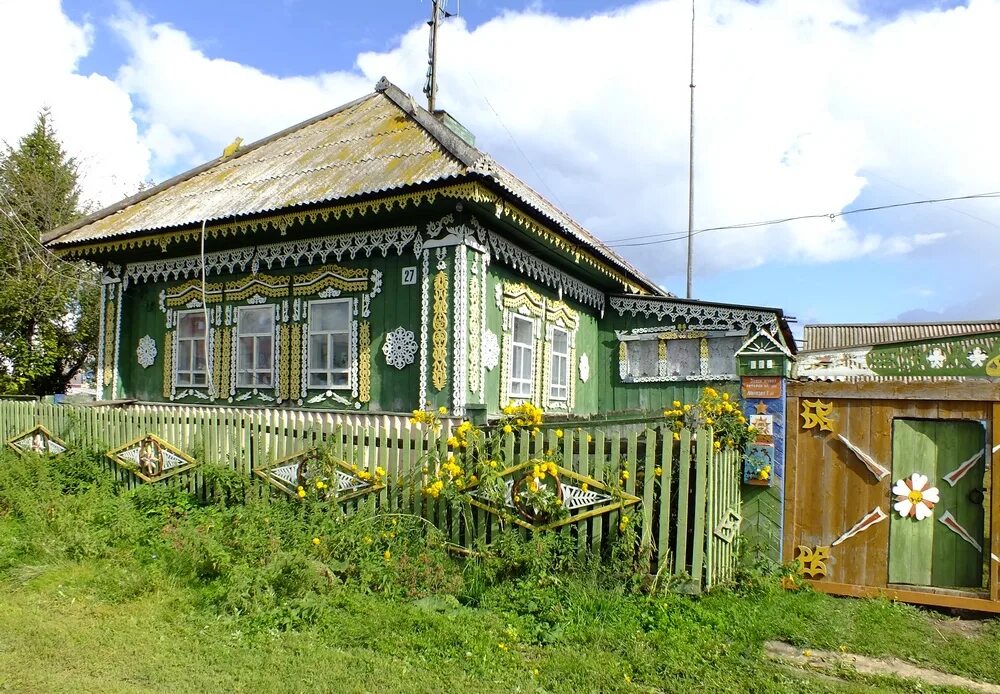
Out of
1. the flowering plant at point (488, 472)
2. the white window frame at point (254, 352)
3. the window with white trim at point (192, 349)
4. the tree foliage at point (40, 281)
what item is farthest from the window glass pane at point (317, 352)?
the tree foliage at point (40, 281)

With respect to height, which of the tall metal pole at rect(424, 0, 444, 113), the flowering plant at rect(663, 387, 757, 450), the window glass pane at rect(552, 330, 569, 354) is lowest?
the flowering plant at rect(663, 387, 757, 450)

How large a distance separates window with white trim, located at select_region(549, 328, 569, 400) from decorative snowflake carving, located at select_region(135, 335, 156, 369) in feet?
22.1

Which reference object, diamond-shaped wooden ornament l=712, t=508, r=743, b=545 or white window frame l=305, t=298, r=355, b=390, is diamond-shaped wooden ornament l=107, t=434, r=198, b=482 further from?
diamond-shaped wooden ornament l=712, t=508, r=743, b=545

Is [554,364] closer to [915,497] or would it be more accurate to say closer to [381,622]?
[915,497]

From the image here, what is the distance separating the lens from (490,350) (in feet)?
30.3

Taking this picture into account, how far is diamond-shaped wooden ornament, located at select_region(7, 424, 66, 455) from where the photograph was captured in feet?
29.3

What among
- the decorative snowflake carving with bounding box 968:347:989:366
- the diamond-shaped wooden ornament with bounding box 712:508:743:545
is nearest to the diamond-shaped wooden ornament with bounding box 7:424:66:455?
the diamond-shaped wooden ornament with bounding box 712:508:743:545

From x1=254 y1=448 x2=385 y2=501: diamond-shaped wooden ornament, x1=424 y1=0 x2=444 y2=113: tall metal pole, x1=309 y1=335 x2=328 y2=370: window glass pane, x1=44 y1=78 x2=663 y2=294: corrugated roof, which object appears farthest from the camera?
x1=424 y1=0 x2=444 y2=113: tall metal pole

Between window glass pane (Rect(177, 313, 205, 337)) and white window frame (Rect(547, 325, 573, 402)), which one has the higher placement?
window glass pane (Rect(177, 313, 205, 337))

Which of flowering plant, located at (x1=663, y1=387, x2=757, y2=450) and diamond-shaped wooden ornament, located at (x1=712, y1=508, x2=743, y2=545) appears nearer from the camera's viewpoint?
diamond-shaped wooden ornament, located at (x1=712, y1=508, x2=743, y2=545)

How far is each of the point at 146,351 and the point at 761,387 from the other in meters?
10.0

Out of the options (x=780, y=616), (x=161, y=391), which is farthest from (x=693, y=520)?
(x=161, y=391)

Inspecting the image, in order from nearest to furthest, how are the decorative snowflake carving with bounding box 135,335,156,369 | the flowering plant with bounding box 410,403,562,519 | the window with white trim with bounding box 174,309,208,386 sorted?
the flowering plant with bounding box 410,403,562,519 < the window with white trim with bounding box 174,309,208,386 < the decorative snowflake carving with bounding box 135,335,156,369

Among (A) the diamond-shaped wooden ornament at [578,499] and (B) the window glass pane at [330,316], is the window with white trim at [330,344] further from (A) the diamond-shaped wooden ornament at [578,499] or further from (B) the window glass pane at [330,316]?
(A) the diamond-shaped wooden ornament at [578,499]
